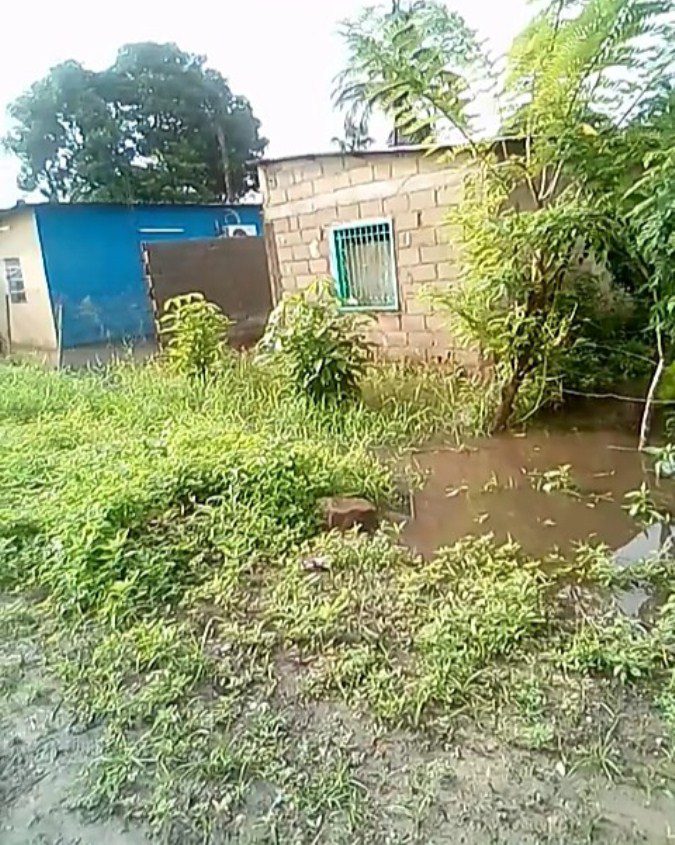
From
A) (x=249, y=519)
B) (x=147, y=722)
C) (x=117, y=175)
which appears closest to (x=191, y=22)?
(x=117, y=175)

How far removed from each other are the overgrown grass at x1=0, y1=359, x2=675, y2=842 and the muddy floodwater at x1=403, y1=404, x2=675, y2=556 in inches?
8.4

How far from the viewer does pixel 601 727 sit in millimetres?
1847

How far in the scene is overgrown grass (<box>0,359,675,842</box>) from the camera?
1.79 metres

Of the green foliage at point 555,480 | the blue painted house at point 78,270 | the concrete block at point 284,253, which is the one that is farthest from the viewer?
the blue painted house at point 78,270

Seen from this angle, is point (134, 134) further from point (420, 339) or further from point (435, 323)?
point (435, 323)

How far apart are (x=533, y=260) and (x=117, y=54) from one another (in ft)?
60.2

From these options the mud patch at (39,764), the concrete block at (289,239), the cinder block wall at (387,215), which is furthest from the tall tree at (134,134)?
the mud patch at (39,764)

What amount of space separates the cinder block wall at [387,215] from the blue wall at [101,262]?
4893mm

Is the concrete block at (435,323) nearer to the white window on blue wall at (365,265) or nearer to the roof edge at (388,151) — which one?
the white window on blue wall at (365,265)

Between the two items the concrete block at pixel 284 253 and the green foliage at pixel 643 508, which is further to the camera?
the concrete block at pixel 284 253

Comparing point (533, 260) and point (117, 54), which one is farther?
point (117, 54)

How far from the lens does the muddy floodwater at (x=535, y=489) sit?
315 cm

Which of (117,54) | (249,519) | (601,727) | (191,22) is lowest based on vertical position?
(601,727)

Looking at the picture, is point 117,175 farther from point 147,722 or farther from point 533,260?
point 147,722
